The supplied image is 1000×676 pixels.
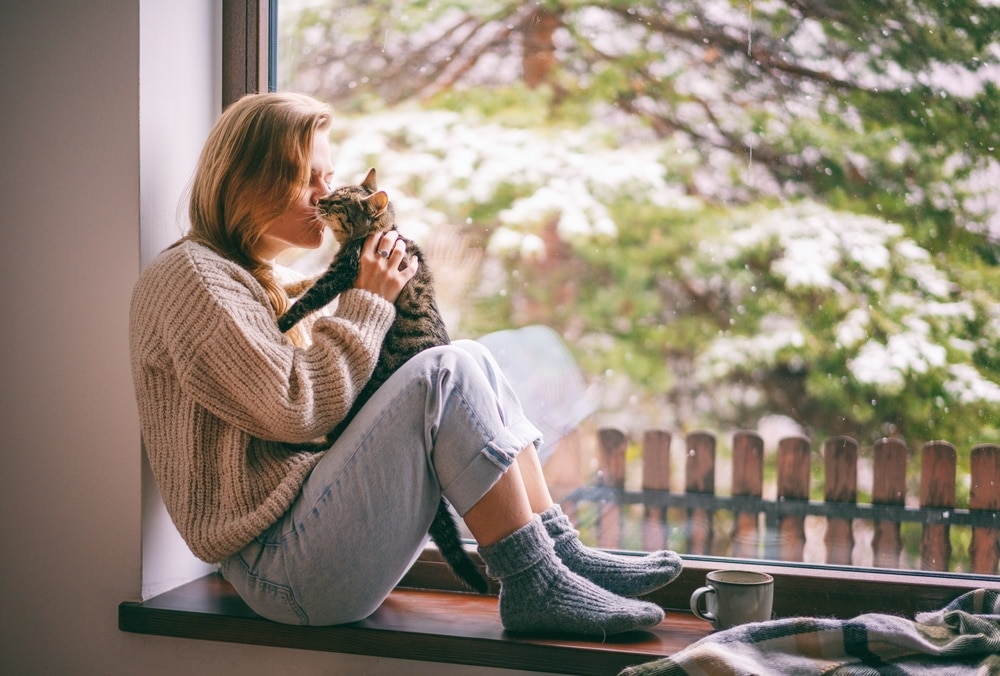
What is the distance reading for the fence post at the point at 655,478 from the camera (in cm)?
176

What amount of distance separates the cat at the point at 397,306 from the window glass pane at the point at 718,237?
27 cm

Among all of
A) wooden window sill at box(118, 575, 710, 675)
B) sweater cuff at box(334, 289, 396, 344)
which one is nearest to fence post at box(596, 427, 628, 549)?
wooden window sill at box(118, 575, 710, 675)

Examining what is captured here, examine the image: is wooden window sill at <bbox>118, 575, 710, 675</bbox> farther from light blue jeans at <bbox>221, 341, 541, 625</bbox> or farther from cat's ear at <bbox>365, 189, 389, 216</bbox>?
cat's ear at <bbox>365, 189, 389, 216</bbox>

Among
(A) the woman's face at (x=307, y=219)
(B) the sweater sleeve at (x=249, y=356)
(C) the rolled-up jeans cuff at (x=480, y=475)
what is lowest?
(C) the rolled-up jeans cuff at (x=480, y=475)

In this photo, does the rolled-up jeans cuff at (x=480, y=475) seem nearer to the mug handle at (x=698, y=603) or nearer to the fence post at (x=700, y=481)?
the mug handle at (x=698, y=603)

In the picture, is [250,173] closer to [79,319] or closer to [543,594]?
[79,319]

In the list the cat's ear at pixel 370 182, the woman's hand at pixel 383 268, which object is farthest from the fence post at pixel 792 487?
the cat's ear at pixel 370 182

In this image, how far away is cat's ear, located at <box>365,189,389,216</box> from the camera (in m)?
1.55

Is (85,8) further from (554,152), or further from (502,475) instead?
(502,475)

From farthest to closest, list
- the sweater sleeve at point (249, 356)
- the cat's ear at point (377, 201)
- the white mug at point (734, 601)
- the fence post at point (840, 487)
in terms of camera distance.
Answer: the fence post at point (840, 487) < the cat's ear at point (377, 201) < the white mug at point (734, 601) < the sweater sleeve at point (249, 356)

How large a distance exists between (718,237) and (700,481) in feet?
1.67

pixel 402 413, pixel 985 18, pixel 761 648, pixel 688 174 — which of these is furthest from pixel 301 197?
pixel 985 18

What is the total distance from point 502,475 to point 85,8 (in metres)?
1.17

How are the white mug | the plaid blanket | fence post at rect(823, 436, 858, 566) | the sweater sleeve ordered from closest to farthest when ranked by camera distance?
1. the plaid blanket
2. the sweater sleeve
3. the white mug
4. fence post at rect(823, 436, 858, 566)
